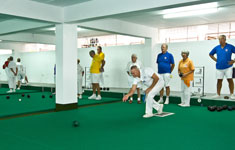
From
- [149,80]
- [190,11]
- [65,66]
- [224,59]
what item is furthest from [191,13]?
[65,66]

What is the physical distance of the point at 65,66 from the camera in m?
5.62

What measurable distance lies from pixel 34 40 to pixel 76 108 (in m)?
5.95

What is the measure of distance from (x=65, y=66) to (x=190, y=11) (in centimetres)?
367

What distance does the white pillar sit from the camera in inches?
220

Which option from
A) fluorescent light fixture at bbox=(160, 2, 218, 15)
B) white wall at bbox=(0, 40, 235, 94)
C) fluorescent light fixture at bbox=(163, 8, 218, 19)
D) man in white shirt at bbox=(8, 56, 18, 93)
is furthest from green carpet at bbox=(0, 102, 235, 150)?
man in white shirt at bbox=(8, 56, 18, 93)

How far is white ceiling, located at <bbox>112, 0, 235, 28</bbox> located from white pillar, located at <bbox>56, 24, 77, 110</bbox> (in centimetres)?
146

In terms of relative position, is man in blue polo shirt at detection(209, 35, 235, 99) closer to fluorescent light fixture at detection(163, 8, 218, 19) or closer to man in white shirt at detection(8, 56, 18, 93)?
fluorescent light fixture at detection(163, 8, 218, 19)

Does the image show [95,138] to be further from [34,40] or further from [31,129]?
[34,40]

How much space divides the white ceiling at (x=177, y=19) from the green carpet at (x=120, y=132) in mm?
3013

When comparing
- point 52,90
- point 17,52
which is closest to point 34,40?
point 52,90

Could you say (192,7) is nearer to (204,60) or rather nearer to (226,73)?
(226,73)

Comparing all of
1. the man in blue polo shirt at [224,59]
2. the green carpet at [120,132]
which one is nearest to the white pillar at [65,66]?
the green carpet at [120,132]

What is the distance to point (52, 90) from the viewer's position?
9.85 metres

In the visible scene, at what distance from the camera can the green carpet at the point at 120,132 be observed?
282 centimetres
